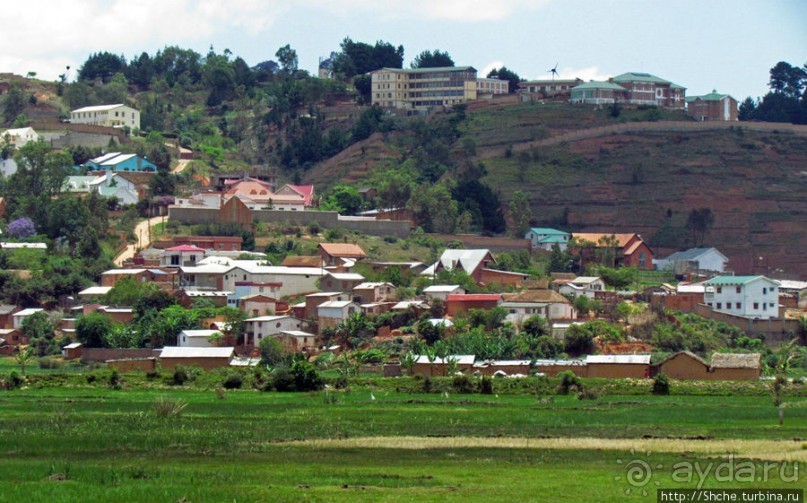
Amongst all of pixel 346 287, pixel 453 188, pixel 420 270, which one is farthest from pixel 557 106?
pixel 346 287

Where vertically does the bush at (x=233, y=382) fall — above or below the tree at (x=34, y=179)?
below

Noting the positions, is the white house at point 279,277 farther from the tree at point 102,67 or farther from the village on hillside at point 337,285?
the tree at point 102,67

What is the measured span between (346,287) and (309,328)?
5179 millimetres

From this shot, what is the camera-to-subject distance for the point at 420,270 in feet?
237

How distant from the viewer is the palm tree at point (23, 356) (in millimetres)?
51784

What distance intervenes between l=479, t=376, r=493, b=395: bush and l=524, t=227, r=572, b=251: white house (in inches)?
1408

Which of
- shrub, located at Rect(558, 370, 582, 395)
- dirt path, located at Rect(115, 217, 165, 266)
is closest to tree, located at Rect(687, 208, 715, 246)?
dirt path, located at Rect(115, 217, 165, 266)

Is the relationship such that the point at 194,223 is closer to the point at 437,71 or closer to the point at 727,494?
the point at 437,71

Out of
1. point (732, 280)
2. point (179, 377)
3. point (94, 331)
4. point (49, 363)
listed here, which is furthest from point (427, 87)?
point (179, 377)

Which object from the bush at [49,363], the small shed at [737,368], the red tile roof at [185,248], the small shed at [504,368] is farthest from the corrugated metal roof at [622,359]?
the red tile roof at [185,248]

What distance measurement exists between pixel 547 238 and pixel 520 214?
2944mm

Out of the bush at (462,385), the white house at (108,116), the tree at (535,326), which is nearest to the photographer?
the bush at (462,385)

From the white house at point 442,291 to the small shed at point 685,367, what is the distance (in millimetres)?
15871

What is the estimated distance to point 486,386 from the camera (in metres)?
45.4
